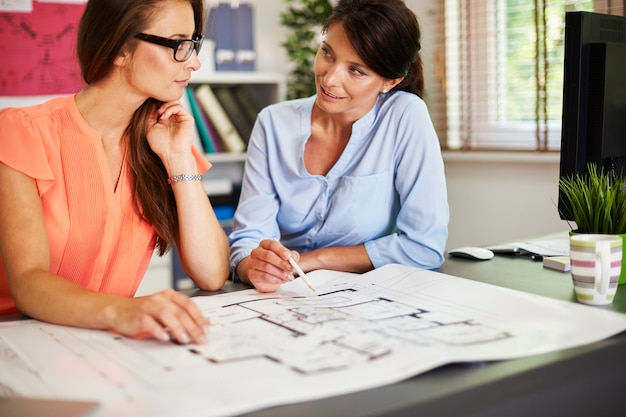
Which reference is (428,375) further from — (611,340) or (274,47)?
(274,47)

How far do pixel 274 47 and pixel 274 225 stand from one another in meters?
2.11

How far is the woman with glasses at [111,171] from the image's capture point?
48.2 inches

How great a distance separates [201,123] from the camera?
3.21 metres

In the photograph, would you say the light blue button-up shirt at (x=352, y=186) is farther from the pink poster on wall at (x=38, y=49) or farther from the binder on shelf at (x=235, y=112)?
the binder on shelf at (x=235, y=112)

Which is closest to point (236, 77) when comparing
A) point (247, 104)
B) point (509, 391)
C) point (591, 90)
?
point (247, 104)

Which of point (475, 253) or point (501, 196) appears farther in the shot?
point (501, 196)

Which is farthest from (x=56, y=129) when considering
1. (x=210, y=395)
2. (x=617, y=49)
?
(x=617, y=49)

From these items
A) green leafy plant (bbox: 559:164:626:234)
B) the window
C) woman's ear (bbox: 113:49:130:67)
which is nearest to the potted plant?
green leafy plant (bbox: 559:164:626:234)

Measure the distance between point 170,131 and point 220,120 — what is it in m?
1.78

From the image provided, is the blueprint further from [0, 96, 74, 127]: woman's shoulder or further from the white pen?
[0, 96, 74, 127]: woman's shoulder

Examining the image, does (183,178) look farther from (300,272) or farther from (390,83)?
(390,83)

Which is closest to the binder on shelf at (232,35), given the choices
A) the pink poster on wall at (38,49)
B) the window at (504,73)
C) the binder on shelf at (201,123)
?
the binder on shelf at (201,123)

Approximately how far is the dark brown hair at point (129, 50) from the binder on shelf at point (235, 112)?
1809 mm

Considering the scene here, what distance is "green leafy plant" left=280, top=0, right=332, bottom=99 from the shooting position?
3.27 metres
